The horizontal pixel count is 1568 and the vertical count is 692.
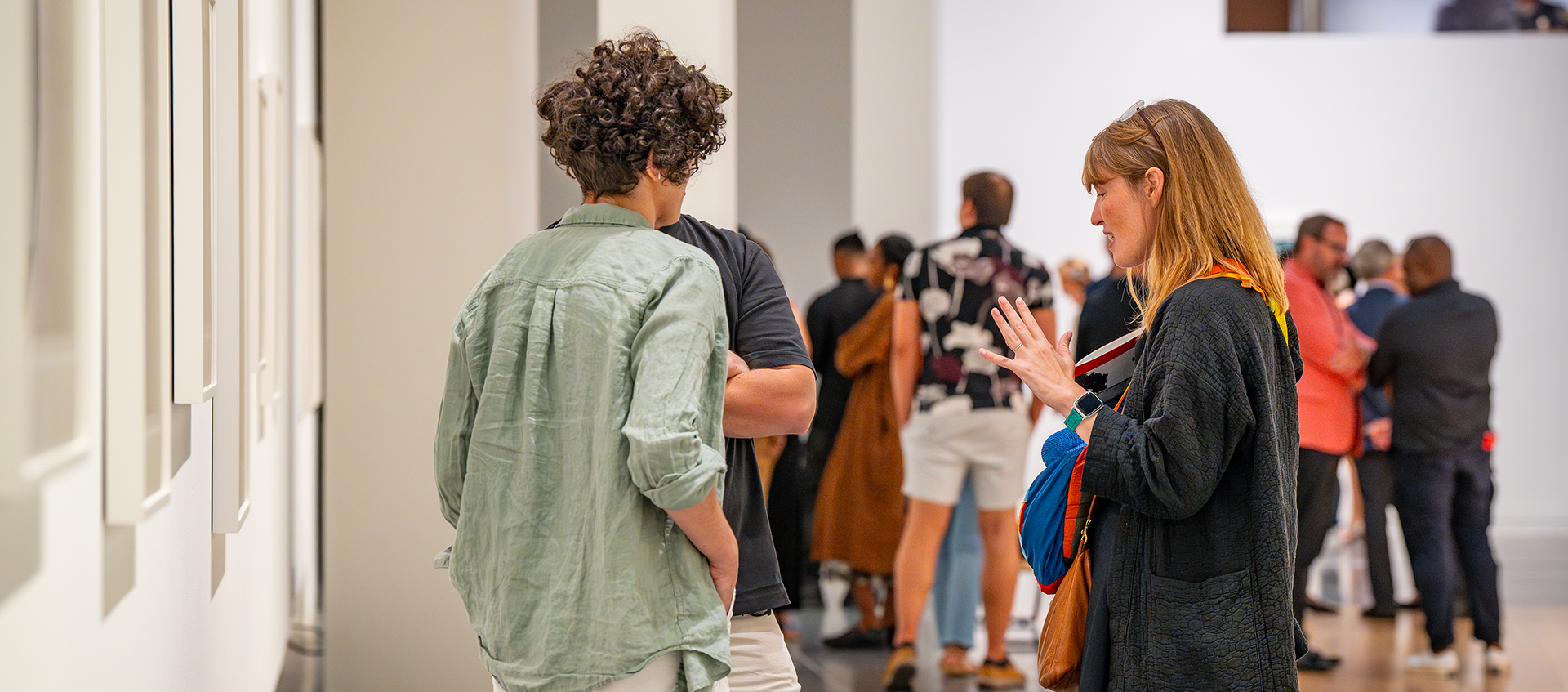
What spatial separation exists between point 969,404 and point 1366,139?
5783mm

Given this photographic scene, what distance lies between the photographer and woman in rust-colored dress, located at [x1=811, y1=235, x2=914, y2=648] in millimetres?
A: 4957

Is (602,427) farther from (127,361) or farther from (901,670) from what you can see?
(901,670)

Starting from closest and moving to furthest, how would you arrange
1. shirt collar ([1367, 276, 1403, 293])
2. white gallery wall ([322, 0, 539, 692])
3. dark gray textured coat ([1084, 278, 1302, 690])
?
dark gray textured coat ([1084, 278, 1302, 690])
white gallery wall ([322, 0, 539, 692])
shirt collar ([1367, 276, 1403, 293])

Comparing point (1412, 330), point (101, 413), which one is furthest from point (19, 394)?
point (1412, 330)

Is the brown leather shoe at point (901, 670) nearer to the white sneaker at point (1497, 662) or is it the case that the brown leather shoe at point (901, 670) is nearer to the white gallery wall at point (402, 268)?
the white gallery wall at point (402, 268)

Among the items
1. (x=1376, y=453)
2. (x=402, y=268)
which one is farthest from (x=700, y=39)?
(x=1376, y=453)

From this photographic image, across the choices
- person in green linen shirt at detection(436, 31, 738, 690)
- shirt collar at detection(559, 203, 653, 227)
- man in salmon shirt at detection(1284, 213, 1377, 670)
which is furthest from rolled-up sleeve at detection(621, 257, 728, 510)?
man in salmon shirt at detection(1284, 213, 1377, 670)

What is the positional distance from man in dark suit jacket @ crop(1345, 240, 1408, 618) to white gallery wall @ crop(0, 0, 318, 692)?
4352 mm

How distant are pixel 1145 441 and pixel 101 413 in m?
1.38

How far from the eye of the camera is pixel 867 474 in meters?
5.06

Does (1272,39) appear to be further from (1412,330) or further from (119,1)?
(119,1)

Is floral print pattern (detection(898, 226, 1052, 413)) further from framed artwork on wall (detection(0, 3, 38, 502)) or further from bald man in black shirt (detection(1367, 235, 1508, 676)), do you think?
framed artwork on wall (detection(0, 3, 38, 502))

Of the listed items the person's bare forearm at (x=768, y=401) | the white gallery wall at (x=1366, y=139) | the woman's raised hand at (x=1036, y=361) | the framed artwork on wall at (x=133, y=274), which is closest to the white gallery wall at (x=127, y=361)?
the framed artwork on wall at (x=133, y=274)

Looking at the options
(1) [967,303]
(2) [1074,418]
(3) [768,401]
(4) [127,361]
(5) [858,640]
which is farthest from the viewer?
(5) [858,640]
